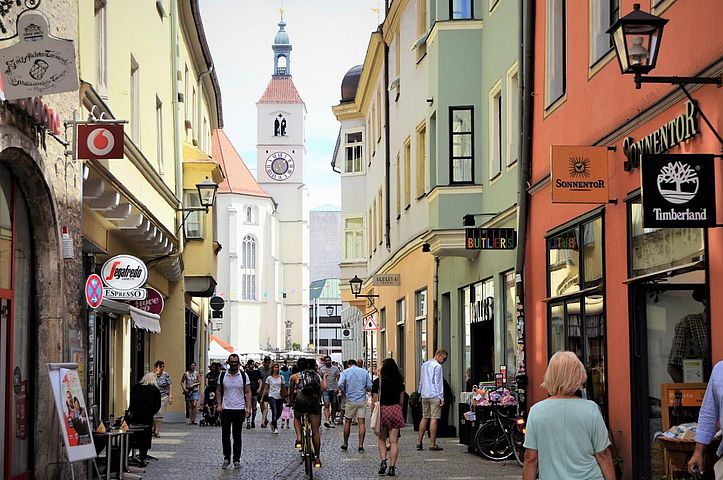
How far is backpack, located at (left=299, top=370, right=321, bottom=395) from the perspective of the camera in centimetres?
1727

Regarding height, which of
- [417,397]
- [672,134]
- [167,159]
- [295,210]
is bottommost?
[417,397]

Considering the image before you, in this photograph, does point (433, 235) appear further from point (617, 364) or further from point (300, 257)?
point (300, 257)

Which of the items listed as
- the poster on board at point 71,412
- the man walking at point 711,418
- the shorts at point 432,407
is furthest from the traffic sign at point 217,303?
the man walking at point 711,418

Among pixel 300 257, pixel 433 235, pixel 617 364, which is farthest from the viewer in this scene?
pixel 300 257

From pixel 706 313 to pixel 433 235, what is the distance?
38.4 ft

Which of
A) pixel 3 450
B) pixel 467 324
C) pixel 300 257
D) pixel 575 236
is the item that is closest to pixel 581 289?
pixel 575 236

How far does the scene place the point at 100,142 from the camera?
46.2ft

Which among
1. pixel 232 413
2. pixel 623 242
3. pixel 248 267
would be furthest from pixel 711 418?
pixel 248 267

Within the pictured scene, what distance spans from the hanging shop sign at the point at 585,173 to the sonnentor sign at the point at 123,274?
22.5ft

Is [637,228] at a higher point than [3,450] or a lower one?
higher

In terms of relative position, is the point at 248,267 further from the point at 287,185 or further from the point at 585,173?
the point at 585,173

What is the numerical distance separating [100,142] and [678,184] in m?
6.96

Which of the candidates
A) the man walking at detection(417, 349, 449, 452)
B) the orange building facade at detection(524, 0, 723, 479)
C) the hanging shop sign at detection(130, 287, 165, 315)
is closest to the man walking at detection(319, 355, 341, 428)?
the hanging shop sign at detection(130, 287, 165, 315)

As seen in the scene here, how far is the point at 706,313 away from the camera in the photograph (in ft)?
34.7
